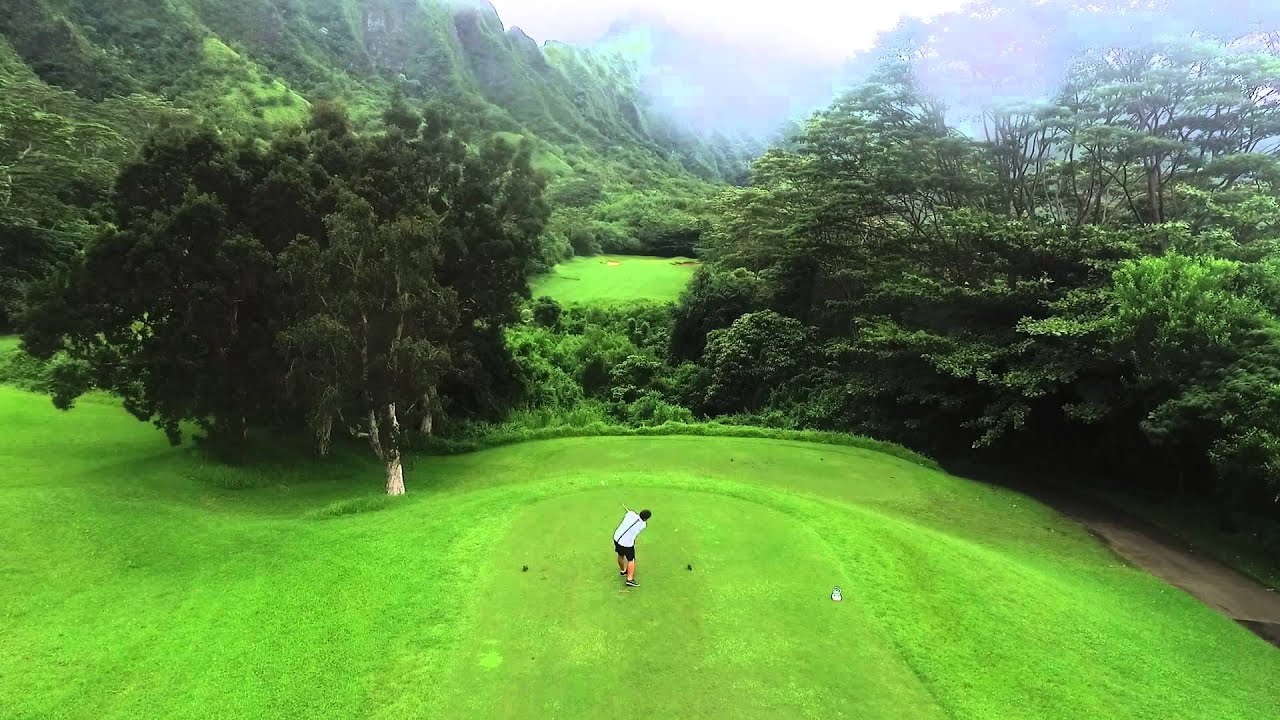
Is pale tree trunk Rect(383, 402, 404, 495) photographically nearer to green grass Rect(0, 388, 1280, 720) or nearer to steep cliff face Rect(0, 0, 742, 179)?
green grass Rect(0, 388, 1280, 720)

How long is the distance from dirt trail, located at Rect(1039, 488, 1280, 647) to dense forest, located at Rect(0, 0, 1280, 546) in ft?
5.22

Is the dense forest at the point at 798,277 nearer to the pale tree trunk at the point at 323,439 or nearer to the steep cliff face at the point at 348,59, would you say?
the pale tree trunk at the point at 323,439

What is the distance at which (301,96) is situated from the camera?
282 feet

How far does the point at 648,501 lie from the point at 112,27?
314 ft

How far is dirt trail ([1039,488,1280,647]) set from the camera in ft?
37.6

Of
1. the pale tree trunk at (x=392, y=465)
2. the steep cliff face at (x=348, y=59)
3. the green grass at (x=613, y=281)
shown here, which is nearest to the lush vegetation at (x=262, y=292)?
the pale tree trunk at (x=392, y=465)

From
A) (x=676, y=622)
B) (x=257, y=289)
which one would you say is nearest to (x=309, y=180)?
(x=257, y=289)

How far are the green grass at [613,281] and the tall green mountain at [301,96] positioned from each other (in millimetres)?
3454

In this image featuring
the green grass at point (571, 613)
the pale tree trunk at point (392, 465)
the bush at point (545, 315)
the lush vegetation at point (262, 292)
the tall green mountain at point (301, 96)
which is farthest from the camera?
the bush at point (545, 315)

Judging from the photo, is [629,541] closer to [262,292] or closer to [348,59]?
[262,292]

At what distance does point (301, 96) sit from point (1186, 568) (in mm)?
97441

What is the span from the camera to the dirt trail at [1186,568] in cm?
1145

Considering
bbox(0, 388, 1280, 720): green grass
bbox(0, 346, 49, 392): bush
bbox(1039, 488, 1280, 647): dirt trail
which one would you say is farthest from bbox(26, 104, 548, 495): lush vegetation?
bbox(1039, 488, 1280, 647): dirt trail

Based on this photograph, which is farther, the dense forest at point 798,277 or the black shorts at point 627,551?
the dense forest at point 798,277
